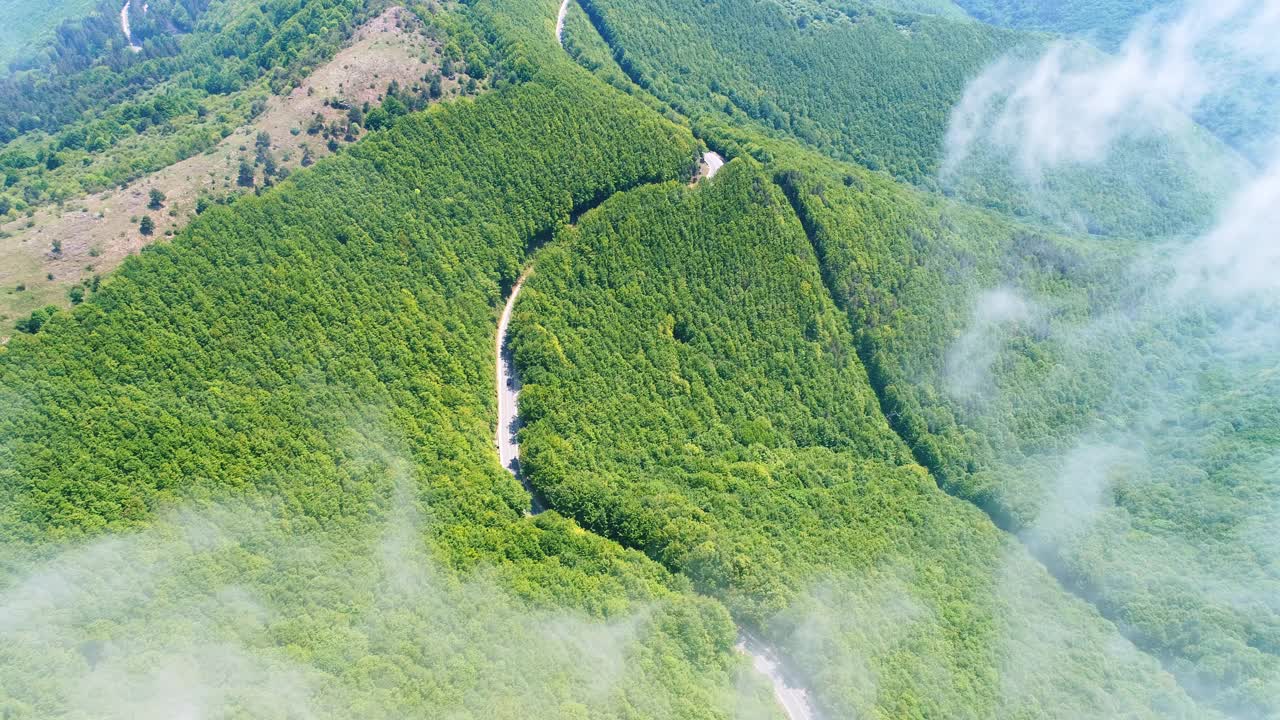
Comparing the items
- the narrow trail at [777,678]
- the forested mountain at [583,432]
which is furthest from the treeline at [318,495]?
the narrow trail at [777,678]

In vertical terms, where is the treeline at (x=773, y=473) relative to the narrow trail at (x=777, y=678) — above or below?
above

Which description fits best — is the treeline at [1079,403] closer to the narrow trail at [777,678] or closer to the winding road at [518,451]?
the winding road at [518,451]

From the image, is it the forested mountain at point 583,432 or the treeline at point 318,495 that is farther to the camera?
the forested mountain at point 583,432

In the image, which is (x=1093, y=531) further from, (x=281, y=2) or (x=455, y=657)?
(x=281, y=2)

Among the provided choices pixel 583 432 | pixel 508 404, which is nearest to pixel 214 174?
pixel 508 404

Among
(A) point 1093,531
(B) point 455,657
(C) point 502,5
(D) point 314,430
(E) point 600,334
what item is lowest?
(B) point 455,657

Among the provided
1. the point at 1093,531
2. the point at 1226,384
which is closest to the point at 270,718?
the point at 1093,531

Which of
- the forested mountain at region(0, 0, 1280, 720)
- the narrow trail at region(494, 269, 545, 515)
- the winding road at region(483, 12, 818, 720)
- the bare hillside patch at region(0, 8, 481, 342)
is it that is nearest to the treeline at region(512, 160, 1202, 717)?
the forested mountain at region(0, 0, 1280, 720)
